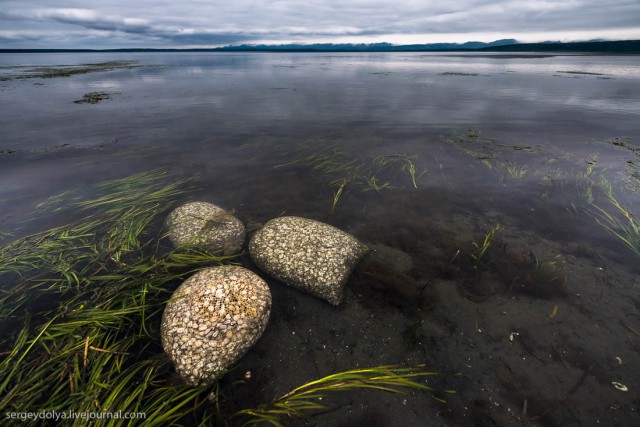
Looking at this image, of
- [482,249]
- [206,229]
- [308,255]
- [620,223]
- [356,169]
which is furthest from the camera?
[356,169]

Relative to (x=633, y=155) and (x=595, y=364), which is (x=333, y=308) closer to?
(x=595, y=364)

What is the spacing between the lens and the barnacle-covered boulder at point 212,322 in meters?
3.18

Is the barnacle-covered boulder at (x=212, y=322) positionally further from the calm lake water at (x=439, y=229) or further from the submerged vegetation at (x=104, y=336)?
the calm lake water at (x=439, y=229)

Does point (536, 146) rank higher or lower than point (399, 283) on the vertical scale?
higher

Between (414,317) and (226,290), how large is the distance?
2.77 metres

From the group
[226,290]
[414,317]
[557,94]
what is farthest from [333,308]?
[557,94]

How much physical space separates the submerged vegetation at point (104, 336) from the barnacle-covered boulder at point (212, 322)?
0.72 ft

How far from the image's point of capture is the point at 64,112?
52.3 feet

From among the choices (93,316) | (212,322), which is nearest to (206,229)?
(93,316)

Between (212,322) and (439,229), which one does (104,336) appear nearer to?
(212,322)

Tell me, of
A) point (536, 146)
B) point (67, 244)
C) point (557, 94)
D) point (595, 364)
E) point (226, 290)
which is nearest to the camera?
point (595, 364)

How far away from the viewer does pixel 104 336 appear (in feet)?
11.7

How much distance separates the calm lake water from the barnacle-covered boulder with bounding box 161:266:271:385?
334mm

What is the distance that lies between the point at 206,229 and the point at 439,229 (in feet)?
16.0
